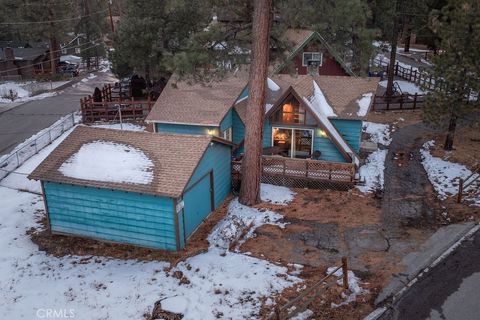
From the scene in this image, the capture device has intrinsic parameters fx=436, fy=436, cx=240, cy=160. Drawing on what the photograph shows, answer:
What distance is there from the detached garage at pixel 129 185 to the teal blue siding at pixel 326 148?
21.4 feet

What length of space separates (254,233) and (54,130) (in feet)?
63.6

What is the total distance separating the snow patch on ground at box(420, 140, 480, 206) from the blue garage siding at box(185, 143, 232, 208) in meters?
9.49

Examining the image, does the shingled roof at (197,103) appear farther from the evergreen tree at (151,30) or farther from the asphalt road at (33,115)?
the asphalt road at (33,115)

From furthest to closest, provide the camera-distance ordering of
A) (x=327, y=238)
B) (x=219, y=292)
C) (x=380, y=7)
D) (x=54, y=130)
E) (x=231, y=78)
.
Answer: (x=380, y=7), (x=54, y=130), (x=231, y=78), (x=327, y=238), (x=219, y=292)

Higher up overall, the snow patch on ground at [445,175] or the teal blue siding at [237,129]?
the teal blue siding at [237,129]

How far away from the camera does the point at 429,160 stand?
23828 mm

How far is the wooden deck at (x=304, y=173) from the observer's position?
20.3 metres

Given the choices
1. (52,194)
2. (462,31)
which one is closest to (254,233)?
(52,194)

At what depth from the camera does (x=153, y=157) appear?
1623cm

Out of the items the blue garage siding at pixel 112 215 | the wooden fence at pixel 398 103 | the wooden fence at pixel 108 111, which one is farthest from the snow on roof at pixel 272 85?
the blue garage siding at pixel 112 215

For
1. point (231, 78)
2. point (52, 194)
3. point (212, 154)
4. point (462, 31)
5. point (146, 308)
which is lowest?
point (146, 308)

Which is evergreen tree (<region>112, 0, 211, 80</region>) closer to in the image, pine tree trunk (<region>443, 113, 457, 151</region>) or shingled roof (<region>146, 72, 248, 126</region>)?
shingled roof (<region>146, 72, 248, 126</region>)

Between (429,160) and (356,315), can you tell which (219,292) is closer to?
(356,315)

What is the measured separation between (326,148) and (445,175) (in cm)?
596
